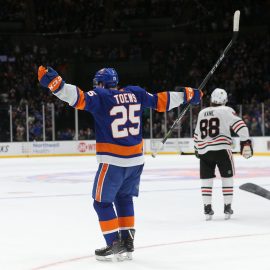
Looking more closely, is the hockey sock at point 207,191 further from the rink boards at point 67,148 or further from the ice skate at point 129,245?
the rink boards at point 67,148

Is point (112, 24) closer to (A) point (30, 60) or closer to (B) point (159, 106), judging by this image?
(A) point (30, 60)

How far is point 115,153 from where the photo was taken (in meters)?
4.33

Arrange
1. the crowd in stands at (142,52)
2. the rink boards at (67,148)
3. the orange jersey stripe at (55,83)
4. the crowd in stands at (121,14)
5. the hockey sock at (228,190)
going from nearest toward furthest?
1. the orange jersey stripe at (55,83)
2. the hockey sock at (228,190)
3. the rink boards at (67,148)
4. the crowd in stands at (142,52)
5. the crowd in stands at (121,14)

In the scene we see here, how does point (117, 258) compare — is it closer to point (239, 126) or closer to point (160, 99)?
point (160, 99)

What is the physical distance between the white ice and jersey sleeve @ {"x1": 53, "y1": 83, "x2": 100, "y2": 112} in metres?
1.00

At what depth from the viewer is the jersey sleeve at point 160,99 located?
14.8 ft

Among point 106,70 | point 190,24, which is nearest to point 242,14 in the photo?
point 190,24

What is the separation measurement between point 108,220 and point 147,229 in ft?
4.39

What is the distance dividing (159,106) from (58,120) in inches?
567

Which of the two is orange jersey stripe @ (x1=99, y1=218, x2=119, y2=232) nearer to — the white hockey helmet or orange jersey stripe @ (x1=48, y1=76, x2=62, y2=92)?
orange jersey stripe @ (x1=48, y1=76, x2=62, y2=92)

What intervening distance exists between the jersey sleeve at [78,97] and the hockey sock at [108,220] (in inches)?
25.1

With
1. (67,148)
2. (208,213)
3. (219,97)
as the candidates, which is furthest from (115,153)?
(67,148)

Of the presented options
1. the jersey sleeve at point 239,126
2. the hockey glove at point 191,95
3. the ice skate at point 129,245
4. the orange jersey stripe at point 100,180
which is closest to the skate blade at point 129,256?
the ice skate at point 129,245

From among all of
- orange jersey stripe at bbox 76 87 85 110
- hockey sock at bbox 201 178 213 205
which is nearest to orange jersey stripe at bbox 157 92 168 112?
orange jersey stripe at bbox 76 87 85 110
